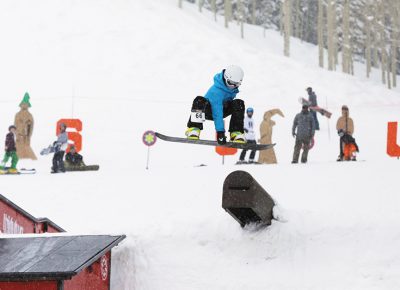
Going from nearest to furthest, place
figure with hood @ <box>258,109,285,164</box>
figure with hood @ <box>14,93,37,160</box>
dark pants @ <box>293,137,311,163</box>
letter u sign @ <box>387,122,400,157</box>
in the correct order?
dark pants @ <box>293,137,311,163</box> → letter u sign @ <box>387,122,400,157</box> → figure with hood @ <box>258,109,285,164</box> → figure with hood @ <box>14,93,37,160</box>

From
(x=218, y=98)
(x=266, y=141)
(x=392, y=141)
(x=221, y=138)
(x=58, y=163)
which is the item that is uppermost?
(x=266, y=141)

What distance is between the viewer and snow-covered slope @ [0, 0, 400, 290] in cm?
809

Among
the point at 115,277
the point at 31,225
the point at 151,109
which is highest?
the point at 151,109

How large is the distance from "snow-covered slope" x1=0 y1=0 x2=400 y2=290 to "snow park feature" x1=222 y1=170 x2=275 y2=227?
431 mm

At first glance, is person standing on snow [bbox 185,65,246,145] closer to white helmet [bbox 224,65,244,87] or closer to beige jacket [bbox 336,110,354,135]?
white helmet [bbox 224,65,244,87]

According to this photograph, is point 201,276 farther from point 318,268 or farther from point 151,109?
point 151,109

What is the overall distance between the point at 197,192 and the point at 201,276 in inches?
188

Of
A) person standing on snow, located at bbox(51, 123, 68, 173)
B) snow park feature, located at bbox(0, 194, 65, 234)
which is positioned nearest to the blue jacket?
snow park feature, located at bbox(0, 194, 65, 234)

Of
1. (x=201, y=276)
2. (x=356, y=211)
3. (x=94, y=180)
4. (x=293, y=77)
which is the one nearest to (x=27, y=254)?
(x=201, y=276)

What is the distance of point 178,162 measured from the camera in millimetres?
21188

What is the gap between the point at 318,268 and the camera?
7.92 m

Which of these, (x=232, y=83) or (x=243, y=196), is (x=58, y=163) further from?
(x=243, y=196)

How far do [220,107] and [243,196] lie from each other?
1253 millimetres

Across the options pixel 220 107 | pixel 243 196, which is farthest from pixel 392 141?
pixel 243 196
